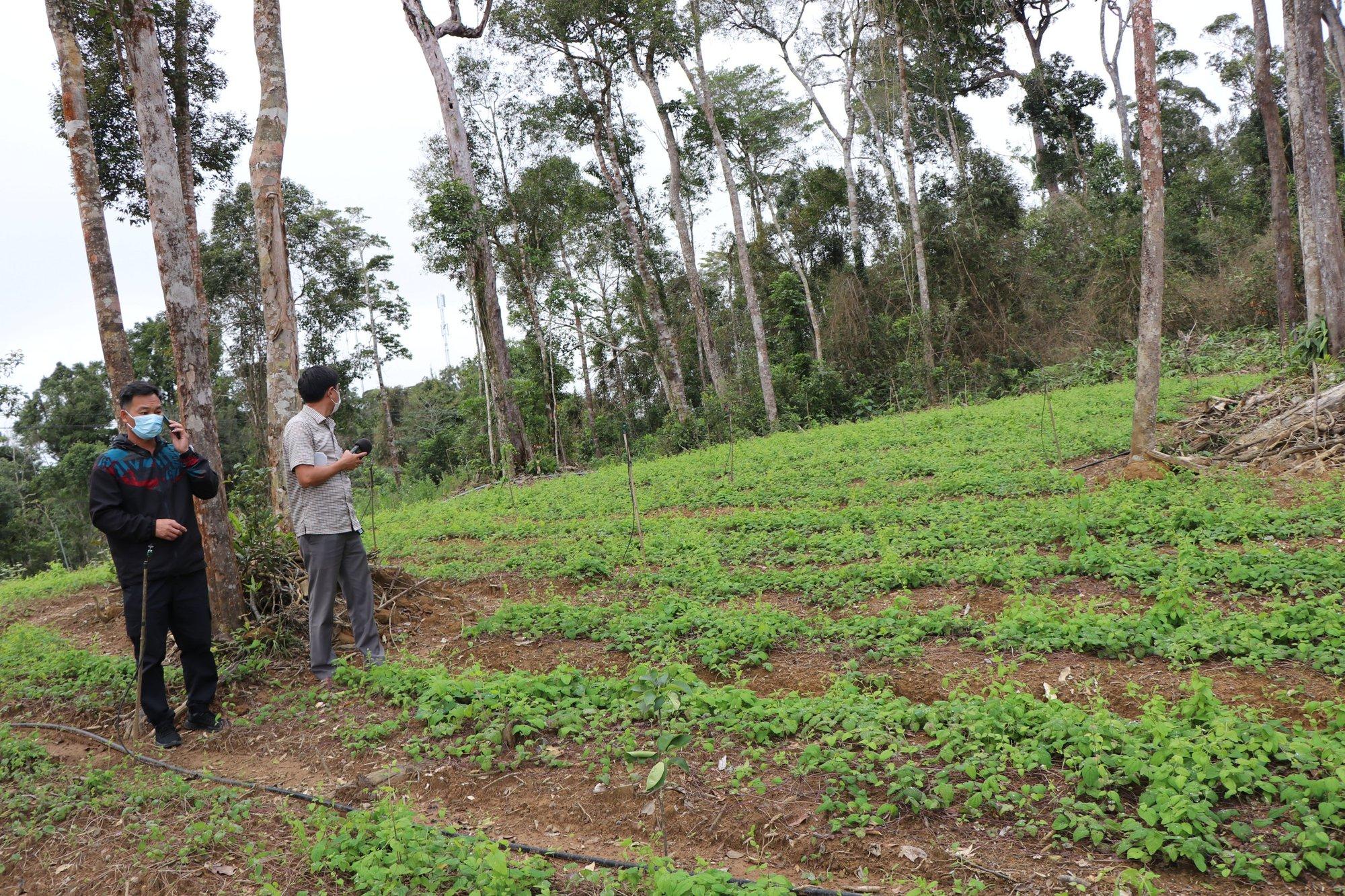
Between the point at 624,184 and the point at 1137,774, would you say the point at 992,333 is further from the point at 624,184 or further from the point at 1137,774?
the point at 1137,774

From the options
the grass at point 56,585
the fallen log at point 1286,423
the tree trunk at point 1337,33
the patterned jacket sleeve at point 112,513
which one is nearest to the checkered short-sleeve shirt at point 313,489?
the patterned jacket sleeve at point 112,513

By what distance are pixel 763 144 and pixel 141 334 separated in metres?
22.3

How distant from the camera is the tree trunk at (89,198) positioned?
7992 mm

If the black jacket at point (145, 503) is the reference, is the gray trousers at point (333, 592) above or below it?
below

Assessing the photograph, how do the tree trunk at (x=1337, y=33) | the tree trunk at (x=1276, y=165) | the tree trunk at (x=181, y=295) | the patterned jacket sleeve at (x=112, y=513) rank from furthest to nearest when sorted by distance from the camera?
1. the tree trunk at (x=1337, y=33)
2. the tree trunk at (x=1276, y=165)
3. the tree trunk at (x=181, y=295)
4. the patterned jacket sleeve at (x=112, y=513)

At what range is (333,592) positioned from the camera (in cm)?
491

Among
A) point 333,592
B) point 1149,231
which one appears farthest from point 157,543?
point 1149,231

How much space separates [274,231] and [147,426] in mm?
2442

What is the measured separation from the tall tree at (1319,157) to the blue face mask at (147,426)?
530 inches

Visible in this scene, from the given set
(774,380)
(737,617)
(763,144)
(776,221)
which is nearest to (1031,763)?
(737,617)

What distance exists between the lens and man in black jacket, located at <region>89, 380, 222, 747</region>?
4.25 m

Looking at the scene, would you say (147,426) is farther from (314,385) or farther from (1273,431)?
(1273,431)

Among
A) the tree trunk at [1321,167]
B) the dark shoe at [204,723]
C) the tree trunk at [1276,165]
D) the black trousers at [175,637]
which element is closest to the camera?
the black trousers at [175,637]

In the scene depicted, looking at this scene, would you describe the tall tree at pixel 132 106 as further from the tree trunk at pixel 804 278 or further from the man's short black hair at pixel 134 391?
the tree trunk at pixel 804 278
